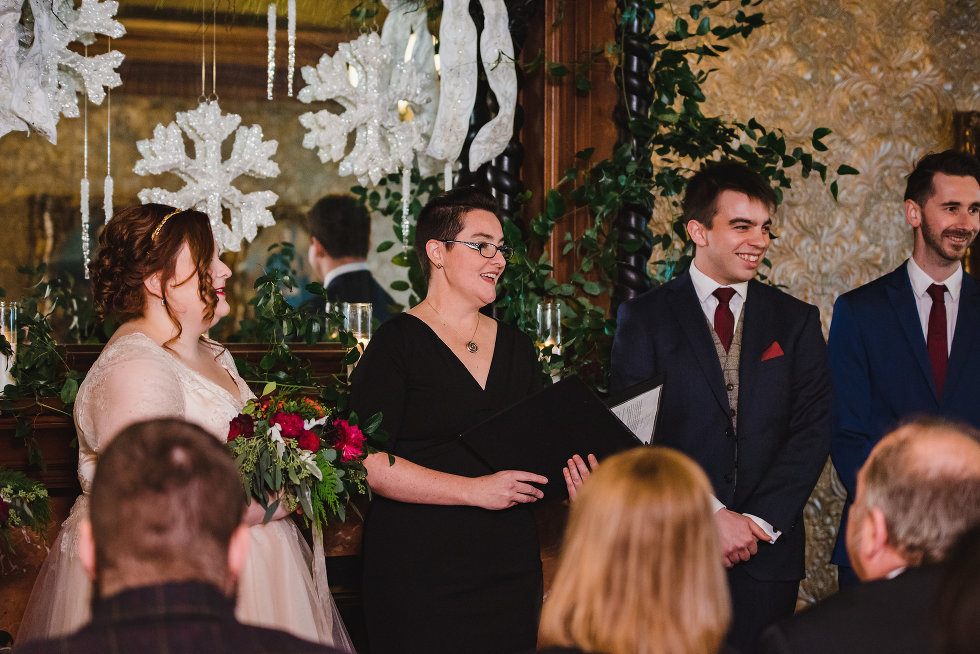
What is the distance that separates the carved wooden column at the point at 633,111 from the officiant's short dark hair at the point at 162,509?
117 inches

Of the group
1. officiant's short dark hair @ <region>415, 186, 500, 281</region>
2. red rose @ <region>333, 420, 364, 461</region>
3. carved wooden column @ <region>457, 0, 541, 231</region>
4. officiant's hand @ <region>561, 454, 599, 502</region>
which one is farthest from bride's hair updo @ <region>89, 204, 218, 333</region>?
carved wooden column @ <region>457, 0, 541, 231</region>

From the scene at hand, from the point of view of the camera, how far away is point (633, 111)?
4152 millimetres

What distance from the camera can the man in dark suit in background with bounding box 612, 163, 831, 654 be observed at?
3045 mm

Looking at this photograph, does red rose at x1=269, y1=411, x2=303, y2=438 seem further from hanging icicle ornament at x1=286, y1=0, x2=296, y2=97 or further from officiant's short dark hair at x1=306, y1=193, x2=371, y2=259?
hanging icicle ornament at x1=286, y1=0, x2=296, y2=97

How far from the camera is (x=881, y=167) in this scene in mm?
5109

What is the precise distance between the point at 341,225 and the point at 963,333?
2626mm

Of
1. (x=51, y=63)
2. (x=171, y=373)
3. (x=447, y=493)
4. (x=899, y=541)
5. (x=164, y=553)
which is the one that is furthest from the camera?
(x=51, y=63)

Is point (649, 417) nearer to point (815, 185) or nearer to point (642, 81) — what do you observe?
point (642, 81)

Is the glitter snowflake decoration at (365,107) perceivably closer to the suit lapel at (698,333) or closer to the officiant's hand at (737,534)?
the suit lapel at (698,333)

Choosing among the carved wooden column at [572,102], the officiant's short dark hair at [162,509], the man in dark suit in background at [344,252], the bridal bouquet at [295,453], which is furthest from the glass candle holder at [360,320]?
the officiant's short dark hair at [162,509]

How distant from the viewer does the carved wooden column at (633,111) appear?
412cm

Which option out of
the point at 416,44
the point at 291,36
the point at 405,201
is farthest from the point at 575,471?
the point at 291,36

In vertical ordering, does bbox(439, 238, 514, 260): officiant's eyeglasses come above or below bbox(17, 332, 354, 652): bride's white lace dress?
above

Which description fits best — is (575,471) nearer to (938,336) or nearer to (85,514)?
(85,514)
